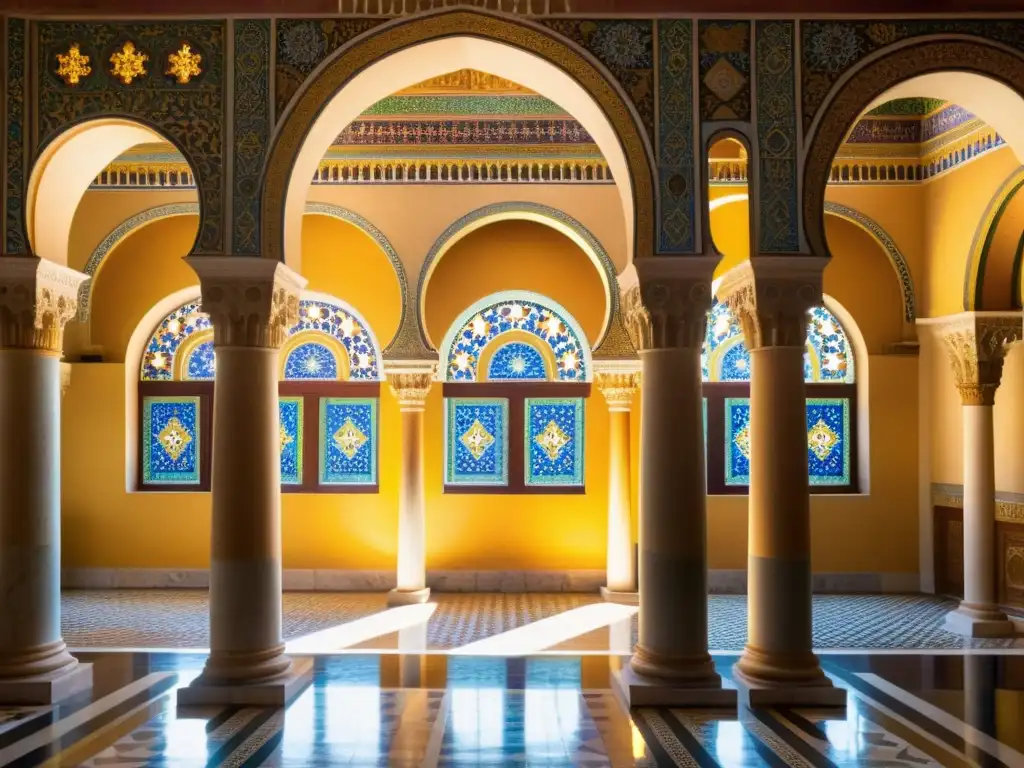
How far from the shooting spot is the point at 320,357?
12.7 metres

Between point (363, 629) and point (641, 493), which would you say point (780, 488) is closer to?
point (641, 493)

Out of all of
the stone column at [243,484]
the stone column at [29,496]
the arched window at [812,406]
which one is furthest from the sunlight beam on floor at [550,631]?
the stone column at [29,496]

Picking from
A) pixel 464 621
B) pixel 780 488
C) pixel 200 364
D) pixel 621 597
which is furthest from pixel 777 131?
pixel 200 364

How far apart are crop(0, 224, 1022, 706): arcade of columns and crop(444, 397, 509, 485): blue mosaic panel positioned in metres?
5.71

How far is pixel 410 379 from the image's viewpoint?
1101 centimetres

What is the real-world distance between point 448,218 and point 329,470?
365cm

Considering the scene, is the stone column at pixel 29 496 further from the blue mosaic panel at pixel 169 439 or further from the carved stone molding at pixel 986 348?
the carved stone molding at pixel 986 348

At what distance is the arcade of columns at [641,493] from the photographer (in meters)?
6.49

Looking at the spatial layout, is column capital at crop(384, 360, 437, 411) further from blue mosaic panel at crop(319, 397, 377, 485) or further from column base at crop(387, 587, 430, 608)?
column base at crop(387, 587, 430, 608)

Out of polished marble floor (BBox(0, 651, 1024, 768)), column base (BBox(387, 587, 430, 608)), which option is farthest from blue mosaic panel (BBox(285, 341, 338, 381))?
polished marble floor (BBox(0, 651, 1024, 768))

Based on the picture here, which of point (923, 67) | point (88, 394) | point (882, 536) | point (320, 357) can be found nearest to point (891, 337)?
point (882, 536)

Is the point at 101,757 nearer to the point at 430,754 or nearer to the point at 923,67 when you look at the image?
the point at 430,754

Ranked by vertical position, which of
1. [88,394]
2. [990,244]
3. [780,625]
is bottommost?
[780,625]

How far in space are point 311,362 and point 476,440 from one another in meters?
2.39
